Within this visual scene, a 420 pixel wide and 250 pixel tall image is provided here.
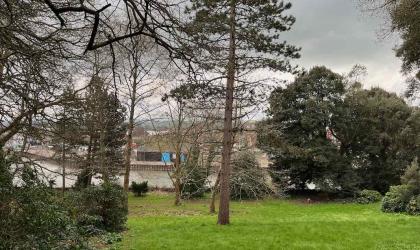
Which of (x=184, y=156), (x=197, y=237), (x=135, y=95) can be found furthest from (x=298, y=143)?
(x=197, y=237)

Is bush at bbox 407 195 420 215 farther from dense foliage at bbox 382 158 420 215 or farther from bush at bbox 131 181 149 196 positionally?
bush at bbox 131 181 149 196

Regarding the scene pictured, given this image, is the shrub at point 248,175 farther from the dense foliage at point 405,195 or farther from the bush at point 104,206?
the bush at point 104,206

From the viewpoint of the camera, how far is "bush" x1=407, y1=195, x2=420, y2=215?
20.4 m

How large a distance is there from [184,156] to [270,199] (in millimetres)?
6846

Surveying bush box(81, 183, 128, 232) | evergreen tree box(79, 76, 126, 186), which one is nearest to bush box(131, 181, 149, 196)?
evergreen tree box(79, 76, 126, 186)

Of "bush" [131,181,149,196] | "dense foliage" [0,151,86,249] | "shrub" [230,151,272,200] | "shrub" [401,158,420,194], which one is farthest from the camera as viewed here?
"bush" [131,181,149,196]

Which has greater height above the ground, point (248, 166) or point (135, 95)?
point (135, 95)

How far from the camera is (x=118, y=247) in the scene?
1015 cm

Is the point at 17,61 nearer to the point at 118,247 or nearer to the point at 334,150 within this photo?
the point at 118,247

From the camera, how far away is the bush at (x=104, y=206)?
41.6 feet

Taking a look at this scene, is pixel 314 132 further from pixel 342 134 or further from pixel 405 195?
pixel 405 195

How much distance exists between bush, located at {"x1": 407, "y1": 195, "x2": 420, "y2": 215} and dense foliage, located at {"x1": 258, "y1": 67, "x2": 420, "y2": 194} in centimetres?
1010

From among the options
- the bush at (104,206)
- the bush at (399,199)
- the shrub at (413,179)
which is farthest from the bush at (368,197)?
the bush at (104,206)

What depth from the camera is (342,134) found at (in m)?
34.0
